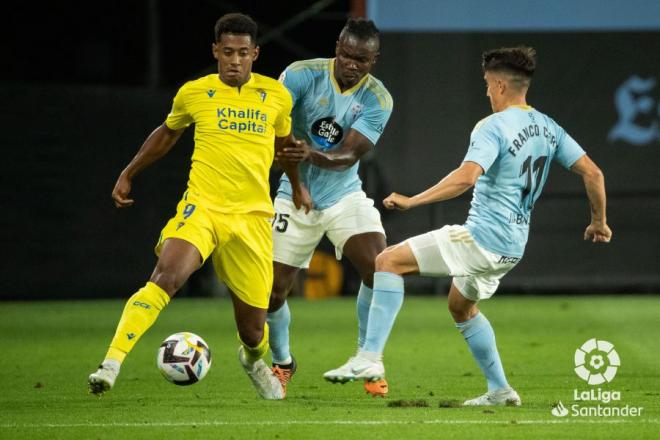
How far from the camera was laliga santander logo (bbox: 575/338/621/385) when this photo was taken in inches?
353

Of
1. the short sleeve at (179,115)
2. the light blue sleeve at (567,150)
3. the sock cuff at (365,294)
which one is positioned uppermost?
the short sleeve at (179,115)

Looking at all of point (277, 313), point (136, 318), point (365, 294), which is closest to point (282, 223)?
point (277, 313)

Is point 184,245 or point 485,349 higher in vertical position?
point 184,245

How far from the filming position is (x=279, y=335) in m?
8.40

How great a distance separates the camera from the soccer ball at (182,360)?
7.36m

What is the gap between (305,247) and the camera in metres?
8.53

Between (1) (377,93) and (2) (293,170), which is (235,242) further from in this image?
(1) (377,93)

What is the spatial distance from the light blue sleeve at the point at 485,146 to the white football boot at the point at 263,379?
1844 mm

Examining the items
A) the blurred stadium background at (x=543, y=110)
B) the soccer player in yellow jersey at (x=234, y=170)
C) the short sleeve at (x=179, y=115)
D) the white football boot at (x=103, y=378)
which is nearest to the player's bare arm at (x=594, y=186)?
the soccer player in yellow jersey at (x=234, y=170)

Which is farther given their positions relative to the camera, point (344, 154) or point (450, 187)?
point (344, 154)

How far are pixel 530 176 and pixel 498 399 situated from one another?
131cm

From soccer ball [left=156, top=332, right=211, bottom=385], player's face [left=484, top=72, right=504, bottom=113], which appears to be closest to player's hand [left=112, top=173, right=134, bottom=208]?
soccer ball [left=156, top=332, right=211, bottom=385]

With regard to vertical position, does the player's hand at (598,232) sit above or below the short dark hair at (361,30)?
below

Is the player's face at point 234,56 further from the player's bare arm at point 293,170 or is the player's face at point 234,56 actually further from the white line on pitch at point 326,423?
the white line on pitch at point 326,423
